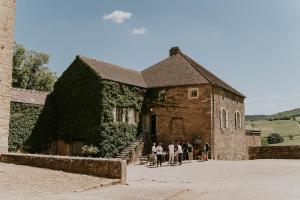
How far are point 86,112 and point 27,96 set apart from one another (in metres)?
4.89

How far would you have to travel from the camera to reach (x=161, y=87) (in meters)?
32.5

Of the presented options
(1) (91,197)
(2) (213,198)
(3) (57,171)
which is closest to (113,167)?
(3) (57,171)

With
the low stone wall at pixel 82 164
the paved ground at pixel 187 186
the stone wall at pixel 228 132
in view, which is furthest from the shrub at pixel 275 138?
the low stone wall at pixel 82 164

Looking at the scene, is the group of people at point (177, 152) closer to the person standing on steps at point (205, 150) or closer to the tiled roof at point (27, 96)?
the person standing on steps at point (205, 150)

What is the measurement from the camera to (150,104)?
32938 millimetres

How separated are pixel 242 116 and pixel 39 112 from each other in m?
20.6

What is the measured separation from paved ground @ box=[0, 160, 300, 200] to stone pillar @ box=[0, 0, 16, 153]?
4.30 meters

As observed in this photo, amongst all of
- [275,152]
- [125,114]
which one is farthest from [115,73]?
[275,152]

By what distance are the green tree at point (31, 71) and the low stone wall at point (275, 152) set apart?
1080 inches

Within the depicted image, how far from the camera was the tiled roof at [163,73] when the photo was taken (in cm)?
3098

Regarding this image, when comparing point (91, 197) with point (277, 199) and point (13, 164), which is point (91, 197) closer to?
point (277, 199)

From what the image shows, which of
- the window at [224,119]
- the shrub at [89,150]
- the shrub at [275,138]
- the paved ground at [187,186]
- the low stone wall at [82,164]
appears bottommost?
the paved ground at [187,186]

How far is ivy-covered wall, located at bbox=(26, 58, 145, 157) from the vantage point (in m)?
29.0

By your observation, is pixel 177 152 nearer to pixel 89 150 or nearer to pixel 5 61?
pixel 89 150
